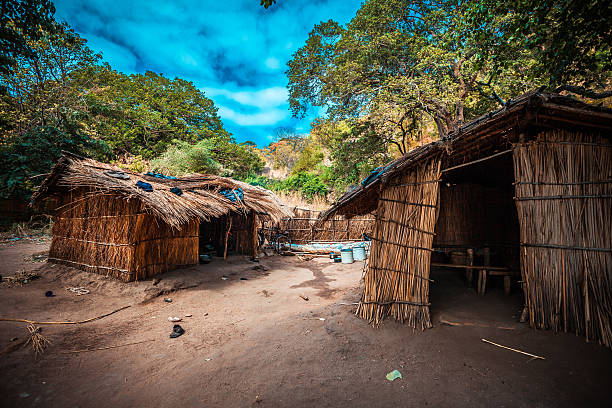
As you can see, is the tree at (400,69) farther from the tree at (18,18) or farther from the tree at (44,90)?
the tree at (44,90)

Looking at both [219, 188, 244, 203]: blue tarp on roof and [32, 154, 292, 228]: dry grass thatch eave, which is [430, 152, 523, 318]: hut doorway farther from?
[219, 188, 244, 203]: blue tarp on roof

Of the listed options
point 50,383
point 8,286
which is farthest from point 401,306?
point 8,286

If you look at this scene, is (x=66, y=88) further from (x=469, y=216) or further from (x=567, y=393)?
(x=567, y=393)

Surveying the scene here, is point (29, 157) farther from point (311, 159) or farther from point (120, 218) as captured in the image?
point (311, 159)

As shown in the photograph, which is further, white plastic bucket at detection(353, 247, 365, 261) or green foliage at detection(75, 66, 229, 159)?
green foliage at detection(75, 66, 229, 159)

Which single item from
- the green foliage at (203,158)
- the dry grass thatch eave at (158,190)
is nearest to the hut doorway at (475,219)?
the dry grass thatch eave at (158,190)

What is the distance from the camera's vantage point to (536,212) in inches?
121

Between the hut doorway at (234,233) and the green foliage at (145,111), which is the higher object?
the green foliage at (145,111)

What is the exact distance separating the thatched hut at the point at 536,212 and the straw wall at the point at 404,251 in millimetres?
14

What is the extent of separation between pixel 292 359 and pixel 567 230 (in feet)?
12.0

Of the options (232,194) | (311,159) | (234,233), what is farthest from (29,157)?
(311,159)

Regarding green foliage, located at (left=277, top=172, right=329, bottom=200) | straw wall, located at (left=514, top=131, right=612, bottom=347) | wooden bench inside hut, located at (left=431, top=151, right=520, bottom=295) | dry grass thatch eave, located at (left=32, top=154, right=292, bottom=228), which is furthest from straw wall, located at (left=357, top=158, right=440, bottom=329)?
green foliage, located at (left=277, top=172, right=329, bottom=200)

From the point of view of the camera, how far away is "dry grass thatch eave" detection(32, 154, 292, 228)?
5.70 meters

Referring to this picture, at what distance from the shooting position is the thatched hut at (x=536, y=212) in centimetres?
275
